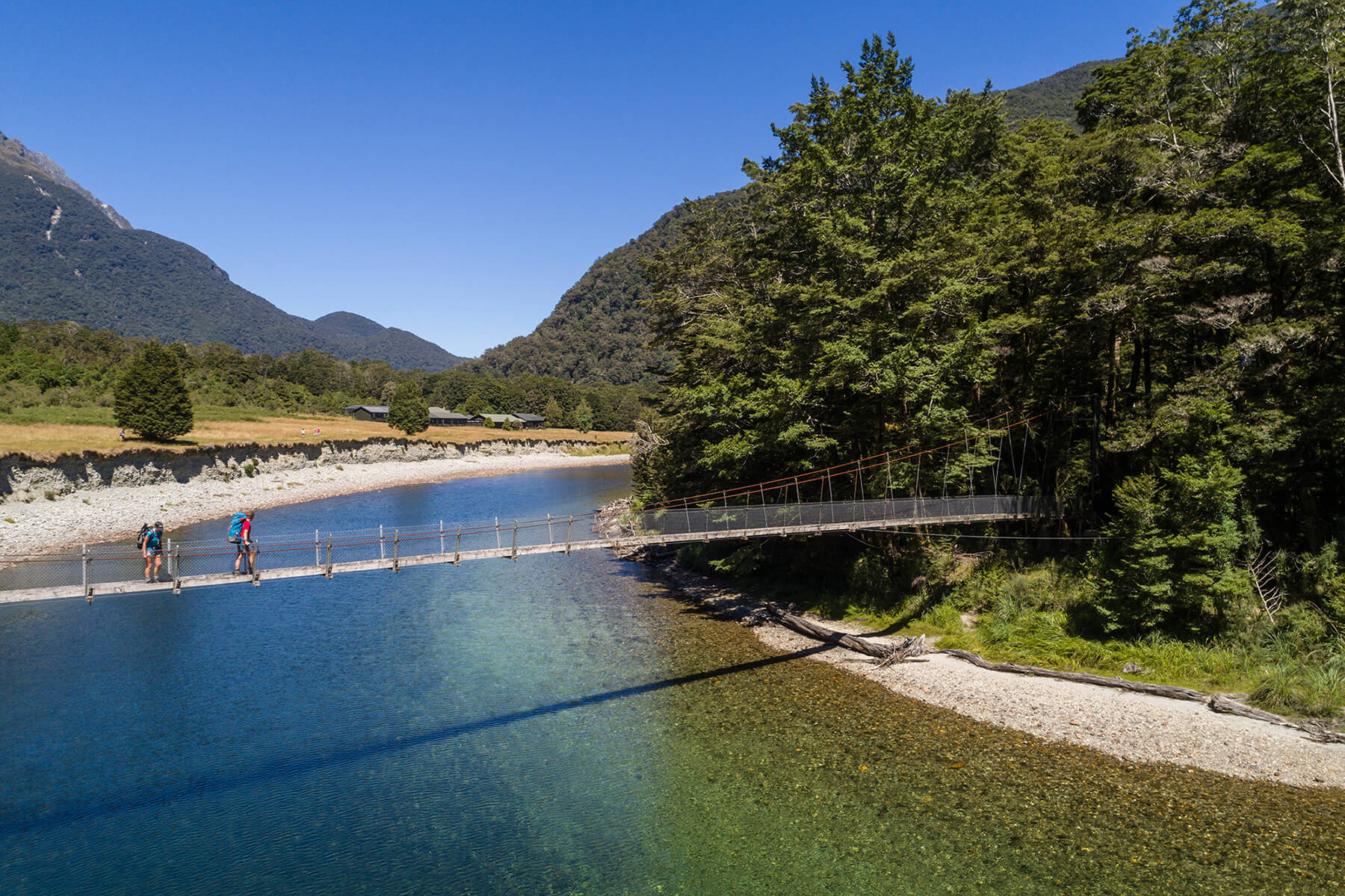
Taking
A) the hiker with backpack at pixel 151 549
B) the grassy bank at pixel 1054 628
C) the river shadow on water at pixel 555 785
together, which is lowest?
the river shadow on water at pixel 555 785

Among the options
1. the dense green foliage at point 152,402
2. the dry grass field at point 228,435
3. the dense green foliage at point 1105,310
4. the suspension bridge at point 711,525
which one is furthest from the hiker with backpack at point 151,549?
the dense green foliage at point 152,402

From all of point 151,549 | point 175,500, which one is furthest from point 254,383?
point 151,549

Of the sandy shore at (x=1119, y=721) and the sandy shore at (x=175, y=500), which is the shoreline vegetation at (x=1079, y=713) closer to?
the sandy shore at (x=1119, y=721)

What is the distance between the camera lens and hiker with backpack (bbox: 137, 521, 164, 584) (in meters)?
13.6

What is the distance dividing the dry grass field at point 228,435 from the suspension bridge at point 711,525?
69.1 feet

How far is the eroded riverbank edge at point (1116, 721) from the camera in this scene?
12609mm

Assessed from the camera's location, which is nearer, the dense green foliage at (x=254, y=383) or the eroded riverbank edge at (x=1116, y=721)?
the eroded riverbank edge at (x=1116, y=721)

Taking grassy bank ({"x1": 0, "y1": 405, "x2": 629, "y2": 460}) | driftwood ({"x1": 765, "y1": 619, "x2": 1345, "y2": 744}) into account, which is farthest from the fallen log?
grassy bank ({"x1": 0, "y1": 405, "x2": 629, "y2": 460})

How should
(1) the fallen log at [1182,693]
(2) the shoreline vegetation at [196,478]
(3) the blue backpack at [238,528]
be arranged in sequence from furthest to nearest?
(2) the shoreline vegetation at [196,478], (3) the blue backpack at [238,528], (1) the fallen log at [1182,693]

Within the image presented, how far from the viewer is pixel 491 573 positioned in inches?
1261

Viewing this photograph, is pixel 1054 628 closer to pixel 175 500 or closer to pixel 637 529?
pixel 637 529

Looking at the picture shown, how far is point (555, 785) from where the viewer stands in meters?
13.3

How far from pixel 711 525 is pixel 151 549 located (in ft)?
42.7

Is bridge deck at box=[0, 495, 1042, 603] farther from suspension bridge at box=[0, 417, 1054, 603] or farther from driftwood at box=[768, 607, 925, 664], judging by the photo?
driftwood at box=[768, 607, 925, 664]
